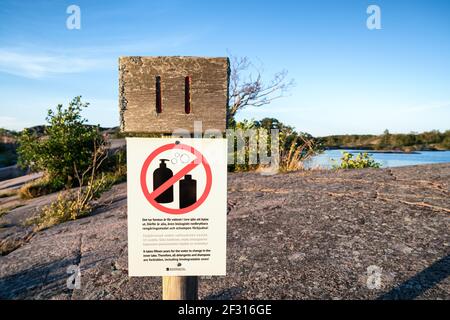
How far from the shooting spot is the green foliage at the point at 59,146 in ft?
26.8

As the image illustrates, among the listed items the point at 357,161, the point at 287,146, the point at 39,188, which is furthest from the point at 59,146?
the point at 357,161

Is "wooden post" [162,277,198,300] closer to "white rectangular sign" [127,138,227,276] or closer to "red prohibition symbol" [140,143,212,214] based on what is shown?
"white rectangular sign" [127,138,227,276]

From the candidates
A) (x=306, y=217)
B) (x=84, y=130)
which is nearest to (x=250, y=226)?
(x=306, y=217)

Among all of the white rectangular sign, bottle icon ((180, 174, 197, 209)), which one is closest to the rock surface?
the white rectangular sign

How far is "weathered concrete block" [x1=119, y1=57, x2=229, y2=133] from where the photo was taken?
1.79 meters

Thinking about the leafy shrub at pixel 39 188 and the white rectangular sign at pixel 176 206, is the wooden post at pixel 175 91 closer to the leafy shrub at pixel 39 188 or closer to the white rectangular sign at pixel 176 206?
the white rectangular sign at pixel 176 206

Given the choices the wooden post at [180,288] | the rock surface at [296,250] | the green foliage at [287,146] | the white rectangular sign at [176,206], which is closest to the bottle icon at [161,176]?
the white rectangular sign at [176,206]

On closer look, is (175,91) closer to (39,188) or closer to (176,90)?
(176,90)

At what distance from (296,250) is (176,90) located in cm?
219

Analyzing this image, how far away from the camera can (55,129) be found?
27.0 feet

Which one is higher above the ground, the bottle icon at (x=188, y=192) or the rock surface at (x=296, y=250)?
the bottle icon at (x=188, y=192)
